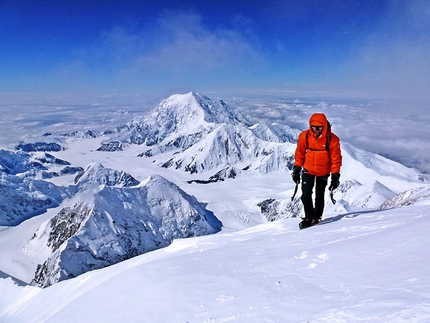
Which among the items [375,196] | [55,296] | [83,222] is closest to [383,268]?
[55,296]

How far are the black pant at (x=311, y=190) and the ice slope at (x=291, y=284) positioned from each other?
1.24 meters

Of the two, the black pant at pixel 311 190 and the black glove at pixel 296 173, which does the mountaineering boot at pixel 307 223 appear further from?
the black glove at pixel 296 173

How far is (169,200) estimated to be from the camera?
107 m

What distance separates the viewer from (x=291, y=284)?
584 centimetres

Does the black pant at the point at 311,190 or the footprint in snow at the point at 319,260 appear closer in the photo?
the footprint in snow at the point at 319,260

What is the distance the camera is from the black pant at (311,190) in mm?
10298

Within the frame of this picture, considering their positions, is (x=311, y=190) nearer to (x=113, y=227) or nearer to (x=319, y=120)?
(x=319, y=120)

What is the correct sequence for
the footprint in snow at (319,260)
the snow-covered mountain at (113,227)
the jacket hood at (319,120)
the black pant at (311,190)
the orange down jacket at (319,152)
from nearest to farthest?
the footprint in snow at (319,260) → the jacket hood at (319,120) → the orange down jacket at (319,152) → the black pant at (311,190) → the snow-covered mountain at (113,227)

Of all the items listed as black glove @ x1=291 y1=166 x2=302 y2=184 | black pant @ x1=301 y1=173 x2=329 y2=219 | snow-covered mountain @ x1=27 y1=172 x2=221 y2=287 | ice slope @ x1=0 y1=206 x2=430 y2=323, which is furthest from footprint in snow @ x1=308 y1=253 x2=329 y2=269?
snow-covered mountain @ x1=27 y1=172 x2=221 y2=287

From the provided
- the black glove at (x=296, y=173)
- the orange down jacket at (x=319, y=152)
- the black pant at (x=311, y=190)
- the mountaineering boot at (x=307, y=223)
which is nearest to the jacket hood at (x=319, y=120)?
the orange down jacket at (x=319, y=152)

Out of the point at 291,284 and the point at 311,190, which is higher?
the point at 311,190

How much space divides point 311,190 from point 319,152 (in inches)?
62.2

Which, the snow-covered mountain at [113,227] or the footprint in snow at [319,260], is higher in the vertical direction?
the footprint in snow at [319,260]

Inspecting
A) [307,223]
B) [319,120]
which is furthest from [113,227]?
[319,120]
